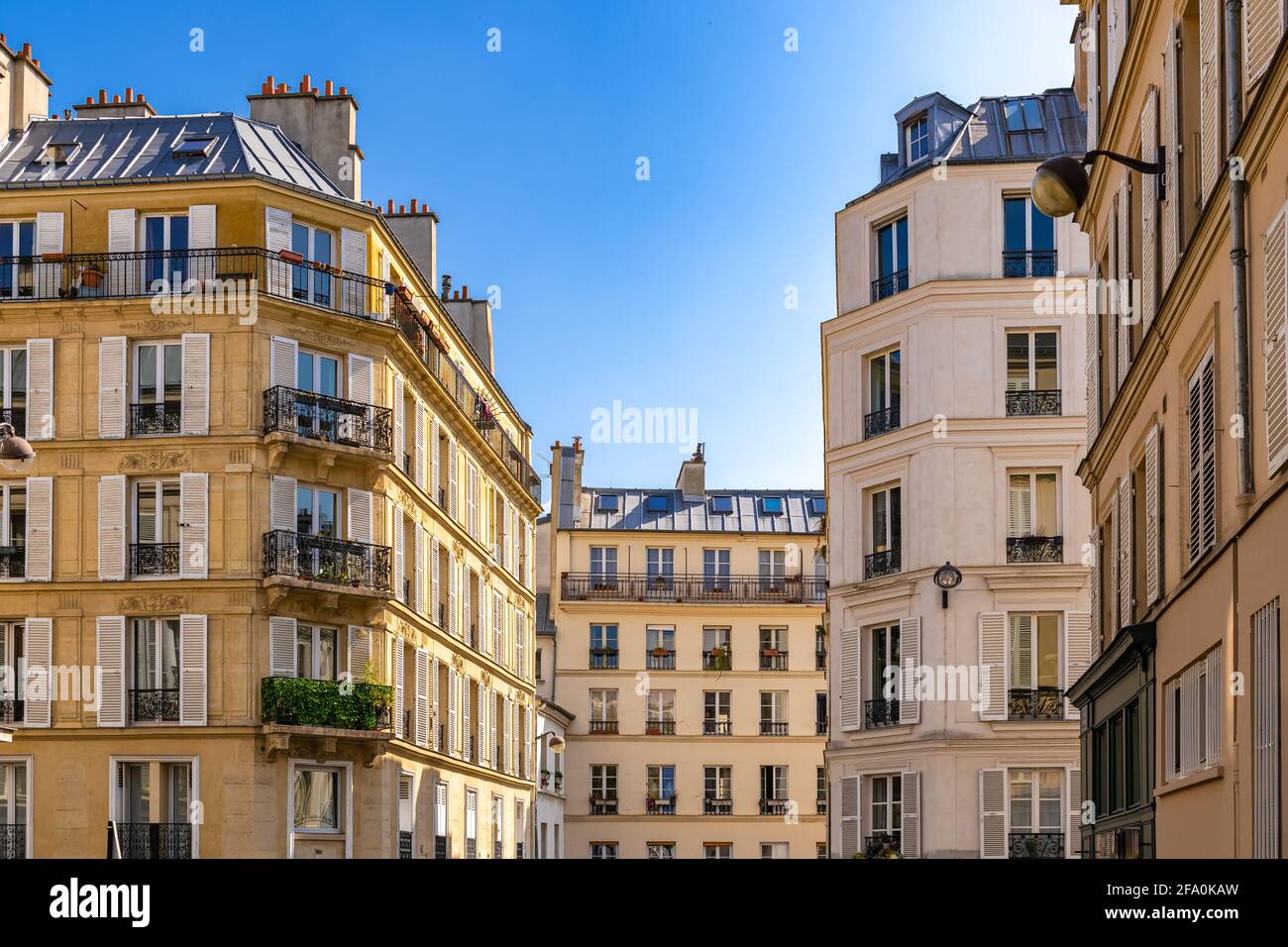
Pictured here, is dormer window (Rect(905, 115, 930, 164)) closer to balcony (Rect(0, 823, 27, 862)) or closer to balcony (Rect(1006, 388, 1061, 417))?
balcony (Rect(1006, 388, 1061, 417))

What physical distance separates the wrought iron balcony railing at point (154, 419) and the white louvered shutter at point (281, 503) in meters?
2.41

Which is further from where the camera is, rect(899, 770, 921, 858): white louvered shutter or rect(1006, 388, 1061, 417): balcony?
rect(1006, 388, 1061, 417): balcony

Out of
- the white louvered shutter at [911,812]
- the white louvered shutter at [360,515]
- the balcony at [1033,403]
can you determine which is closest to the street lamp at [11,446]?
the white louvered shutter at [360,515]

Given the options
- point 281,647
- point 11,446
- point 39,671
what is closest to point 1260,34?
point 11,446

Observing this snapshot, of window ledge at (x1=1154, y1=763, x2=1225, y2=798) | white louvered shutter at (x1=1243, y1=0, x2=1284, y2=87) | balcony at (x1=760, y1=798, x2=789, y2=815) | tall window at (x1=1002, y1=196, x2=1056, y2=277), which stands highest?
tall window at (x1=1002, y1=196, x2=1056, y2=277)

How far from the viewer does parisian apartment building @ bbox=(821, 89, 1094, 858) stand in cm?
3453

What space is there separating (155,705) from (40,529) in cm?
458

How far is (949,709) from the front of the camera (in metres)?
34.7

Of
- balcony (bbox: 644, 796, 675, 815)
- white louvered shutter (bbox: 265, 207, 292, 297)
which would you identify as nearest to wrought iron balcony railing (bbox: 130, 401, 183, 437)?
white louvered shutter (bbox: 265, 207, 292, 297)

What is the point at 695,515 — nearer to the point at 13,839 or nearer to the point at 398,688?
the point at 398,688

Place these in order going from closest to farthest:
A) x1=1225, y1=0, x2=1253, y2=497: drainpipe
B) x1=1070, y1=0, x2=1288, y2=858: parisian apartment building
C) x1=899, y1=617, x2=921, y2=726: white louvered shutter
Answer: x1=1070, y1=0, x2=1288, y2=858: parisian apartment building, x1=1225, y1=0, x2=1253, y2=497: drainpipe, x1=899, y1=617, x2=921, y2=726: white louvered shutter

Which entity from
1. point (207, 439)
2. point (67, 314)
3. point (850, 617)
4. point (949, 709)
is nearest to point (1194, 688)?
point (949, 709)

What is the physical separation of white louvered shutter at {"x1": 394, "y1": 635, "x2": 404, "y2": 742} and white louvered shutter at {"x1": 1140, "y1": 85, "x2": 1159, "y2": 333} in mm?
25845

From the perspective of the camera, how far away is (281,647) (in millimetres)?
38156
